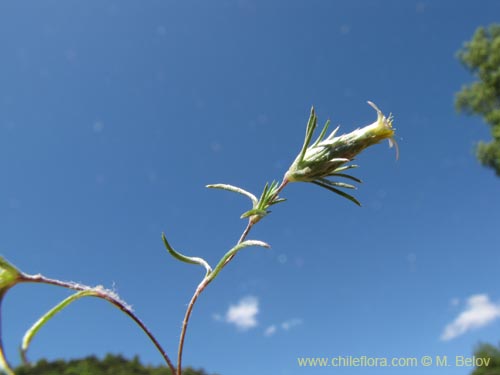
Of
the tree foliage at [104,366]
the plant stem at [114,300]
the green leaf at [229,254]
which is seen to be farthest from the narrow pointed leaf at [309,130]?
the tree foliage at [104,366]

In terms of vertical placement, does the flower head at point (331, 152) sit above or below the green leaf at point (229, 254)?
above

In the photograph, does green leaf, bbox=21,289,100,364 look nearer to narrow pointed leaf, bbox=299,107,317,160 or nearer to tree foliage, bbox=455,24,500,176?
narrow pointed leaf, bbox=299,107,317,160

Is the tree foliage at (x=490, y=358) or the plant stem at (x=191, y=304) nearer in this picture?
the plant stem at (x=191, y=304)

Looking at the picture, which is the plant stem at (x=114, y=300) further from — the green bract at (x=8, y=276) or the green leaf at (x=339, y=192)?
the green leaf at (x=339, y=192)

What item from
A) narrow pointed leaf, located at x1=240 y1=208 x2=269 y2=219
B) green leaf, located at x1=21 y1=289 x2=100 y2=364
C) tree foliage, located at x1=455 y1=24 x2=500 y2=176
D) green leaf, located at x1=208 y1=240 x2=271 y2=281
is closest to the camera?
green leaf, located at x1=21 y1=289 x2=100 y2=364

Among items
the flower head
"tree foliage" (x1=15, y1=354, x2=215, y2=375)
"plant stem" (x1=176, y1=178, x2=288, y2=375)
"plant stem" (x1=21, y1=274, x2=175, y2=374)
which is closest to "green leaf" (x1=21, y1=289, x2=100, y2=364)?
"plant stem" (x1=21, y1=274, x2=175, y2=374)

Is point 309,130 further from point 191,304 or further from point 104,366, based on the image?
point 104,366

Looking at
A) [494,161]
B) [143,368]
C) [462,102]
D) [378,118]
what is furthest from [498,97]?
[378,118]
